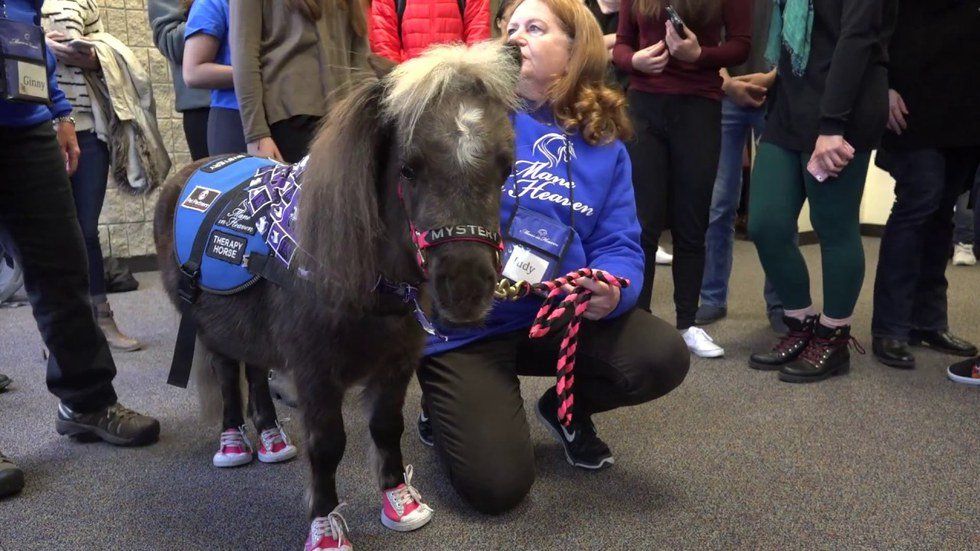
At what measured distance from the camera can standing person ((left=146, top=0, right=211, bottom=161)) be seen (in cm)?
288

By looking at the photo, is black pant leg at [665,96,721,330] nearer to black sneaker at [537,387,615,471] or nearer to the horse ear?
black sneaker at [537,387,615,471]

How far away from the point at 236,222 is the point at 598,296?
868mm

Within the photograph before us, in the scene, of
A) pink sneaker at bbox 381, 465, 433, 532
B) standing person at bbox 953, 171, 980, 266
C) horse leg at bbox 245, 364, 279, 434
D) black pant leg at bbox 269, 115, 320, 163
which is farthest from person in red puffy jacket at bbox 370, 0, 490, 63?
standing person at bbox 953, 171, 980, 266

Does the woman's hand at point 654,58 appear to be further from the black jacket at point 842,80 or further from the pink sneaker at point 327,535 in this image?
the pink sneaker at point 327,535

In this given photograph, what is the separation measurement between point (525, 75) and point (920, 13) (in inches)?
70.2

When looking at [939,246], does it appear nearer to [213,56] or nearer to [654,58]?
[654,58]

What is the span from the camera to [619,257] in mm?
1850

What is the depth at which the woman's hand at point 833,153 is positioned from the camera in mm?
2459

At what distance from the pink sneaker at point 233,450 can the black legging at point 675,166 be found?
1.58 m

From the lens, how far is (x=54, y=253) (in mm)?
1969

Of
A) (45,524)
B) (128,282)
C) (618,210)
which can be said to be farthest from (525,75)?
(128,282)

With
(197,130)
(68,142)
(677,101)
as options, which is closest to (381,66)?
(68,142)

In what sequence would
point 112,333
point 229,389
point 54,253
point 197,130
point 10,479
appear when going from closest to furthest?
point 10,479
point 54,253
point 229,389
point 197,130
point 112,333

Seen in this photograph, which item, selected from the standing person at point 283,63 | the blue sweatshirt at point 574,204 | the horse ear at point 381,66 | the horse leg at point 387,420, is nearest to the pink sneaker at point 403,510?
the horse leg at point 387,420
